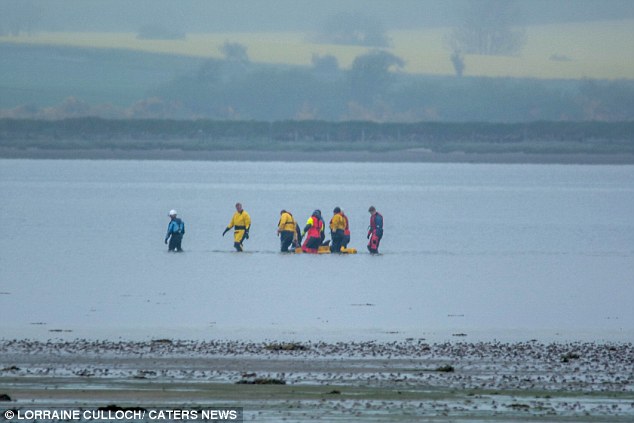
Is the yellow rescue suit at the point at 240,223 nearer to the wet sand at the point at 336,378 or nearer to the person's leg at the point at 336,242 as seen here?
the person's leg at the point at 336,242

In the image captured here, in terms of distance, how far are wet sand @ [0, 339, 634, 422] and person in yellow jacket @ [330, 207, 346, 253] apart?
1641 cm

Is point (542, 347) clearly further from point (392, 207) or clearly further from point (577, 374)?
point (392, 207)

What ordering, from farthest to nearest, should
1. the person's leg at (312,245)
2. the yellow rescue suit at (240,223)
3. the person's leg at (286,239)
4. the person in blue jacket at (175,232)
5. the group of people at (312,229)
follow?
the person in blue jacket at (175,232)
the person's leg at (286,239)
the yellow rescue suit at (240,223)
the person's leg at (312,245)
the group of people at (312,229)

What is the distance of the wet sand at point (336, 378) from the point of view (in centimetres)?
1173

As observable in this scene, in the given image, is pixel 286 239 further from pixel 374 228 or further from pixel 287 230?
pixel 374 228

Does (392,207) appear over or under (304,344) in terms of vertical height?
over

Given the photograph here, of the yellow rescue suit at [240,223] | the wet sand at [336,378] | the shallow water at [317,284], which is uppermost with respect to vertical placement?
the yellow rescue suit at [240,223]

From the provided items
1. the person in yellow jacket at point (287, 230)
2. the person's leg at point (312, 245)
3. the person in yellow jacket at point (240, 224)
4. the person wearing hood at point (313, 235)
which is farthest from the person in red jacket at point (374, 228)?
the person in yellow jacket at point (240, 224)

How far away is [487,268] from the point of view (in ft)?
115

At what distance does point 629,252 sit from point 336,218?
12817mm

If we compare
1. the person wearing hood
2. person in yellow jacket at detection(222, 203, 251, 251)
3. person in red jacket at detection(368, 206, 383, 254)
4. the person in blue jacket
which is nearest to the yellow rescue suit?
person in yellow jacket at detection(222, 203, 251, 251)

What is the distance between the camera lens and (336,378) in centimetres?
1361

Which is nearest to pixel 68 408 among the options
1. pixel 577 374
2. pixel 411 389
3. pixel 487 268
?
pixel 411 389

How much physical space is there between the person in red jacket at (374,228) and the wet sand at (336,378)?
16.9 meters
